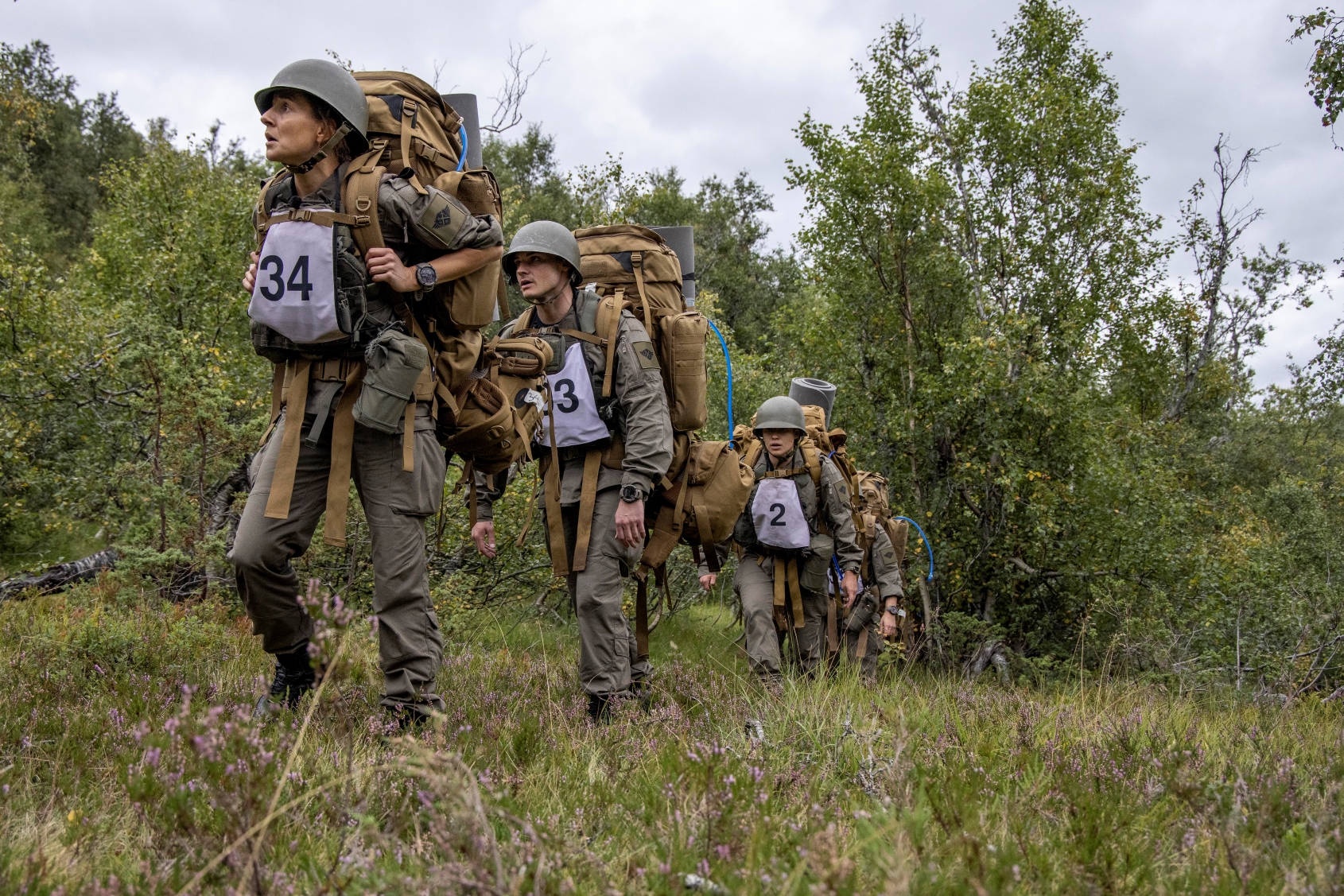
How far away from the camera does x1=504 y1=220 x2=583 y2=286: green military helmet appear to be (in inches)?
211

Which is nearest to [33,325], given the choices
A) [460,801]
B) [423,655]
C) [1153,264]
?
[423,655]

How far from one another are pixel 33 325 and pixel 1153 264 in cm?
2078

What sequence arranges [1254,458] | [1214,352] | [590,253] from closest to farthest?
[590,253] → [1214,352] → [1254,458]

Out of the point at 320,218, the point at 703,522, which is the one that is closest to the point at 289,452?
the point at 320,218

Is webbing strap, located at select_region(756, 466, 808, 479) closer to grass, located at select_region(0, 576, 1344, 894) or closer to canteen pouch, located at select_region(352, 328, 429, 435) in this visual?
grass, located at select_region(0, 576, 1344, 894)

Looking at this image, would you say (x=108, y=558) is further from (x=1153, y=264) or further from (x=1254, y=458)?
(x=1254, y=458)

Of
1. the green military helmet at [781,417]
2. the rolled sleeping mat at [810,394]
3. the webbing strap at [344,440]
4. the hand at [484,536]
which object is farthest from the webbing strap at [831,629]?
the webbing strap at [344,440]

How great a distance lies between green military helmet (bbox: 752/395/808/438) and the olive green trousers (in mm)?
3829

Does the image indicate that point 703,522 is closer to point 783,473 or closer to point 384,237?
point 783,473

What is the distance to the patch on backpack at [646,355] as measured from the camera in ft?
17.7

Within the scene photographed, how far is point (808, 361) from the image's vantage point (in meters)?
16.0

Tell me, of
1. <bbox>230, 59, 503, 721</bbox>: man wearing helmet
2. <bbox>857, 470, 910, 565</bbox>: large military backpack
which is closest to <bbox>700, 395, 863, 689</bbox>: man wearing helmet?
<bbox>857, 470, 910, 565</bbox>: large military backpack

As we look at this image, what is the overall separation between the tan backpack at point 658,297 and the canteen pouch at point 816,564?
2075 millimetres

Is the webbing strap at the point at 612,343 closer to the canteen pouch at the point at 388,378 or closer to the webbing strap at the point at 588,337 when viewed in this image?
the webbing strap at the point at 588,337
